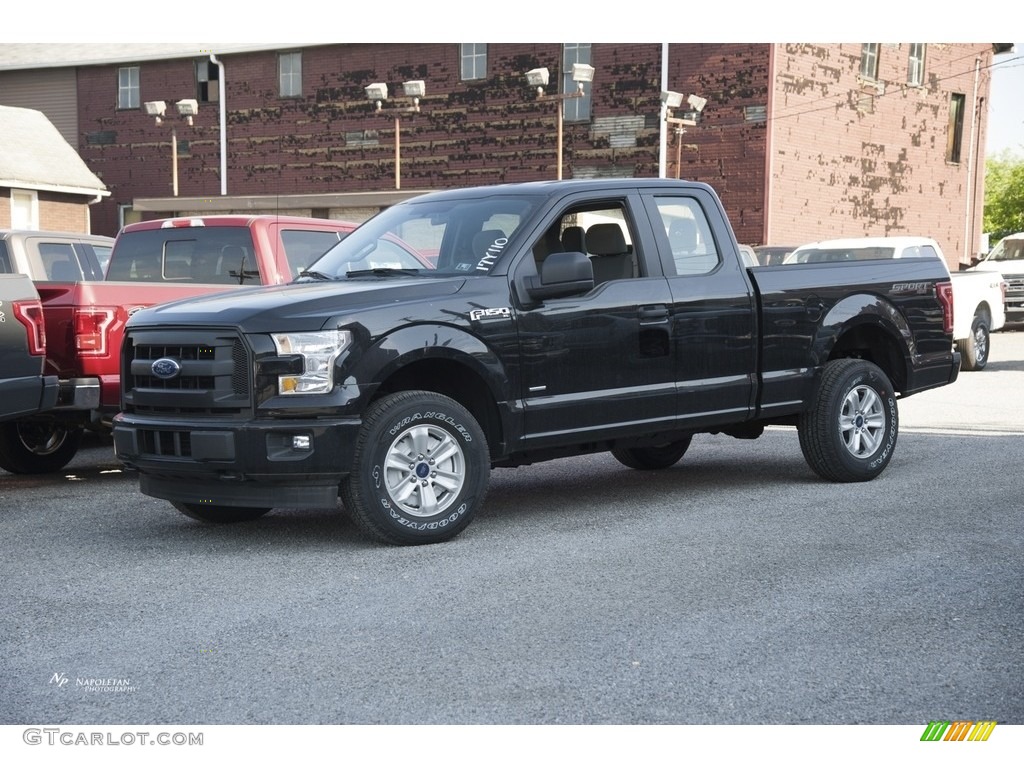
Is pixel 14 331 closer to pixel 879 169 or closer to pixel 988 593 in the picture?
pixel 988 593

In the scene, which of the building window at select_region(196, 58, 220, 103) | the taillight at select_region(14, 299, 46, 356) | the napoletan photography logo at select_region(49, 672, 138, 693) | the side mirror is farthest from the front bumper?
the building window at select_region(196, 58, 220, 103)

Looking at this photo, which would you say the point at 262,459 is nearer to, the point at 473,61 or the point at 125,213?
the point at 473,61

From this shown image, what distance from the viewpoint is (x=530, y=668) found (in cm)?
500

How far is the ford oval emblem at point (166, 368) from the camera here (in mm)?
7277

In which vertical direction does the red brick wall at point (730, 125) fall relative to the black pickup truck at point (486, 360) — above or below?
above

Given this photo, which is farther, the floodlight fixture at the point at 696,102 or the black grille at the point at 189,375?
the floodlight fixture at the point at 696,102

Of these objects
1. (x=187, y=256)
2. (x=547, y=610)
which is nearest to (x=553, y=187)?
(x=547, y=610)

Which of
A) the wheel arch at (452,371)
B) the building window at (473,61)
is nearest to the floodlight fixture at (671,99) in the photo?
the building window at (473,61)

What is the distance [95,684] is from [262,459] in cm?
224

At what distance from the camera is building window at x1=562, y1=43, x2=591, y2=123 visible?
110 feet

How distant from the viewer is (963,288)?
772 inches

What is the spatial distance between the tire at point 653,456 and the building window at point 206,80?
3282 cm

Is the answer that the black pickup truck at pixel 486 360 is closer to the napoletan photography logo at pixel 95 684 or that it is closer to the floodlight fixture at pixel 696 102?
the napoletan photography logo at pixel 95 684
